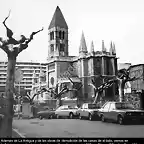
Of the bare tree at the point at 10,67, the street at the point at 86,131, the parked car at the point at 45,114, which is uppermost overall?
the bare tree at the point at 10,67

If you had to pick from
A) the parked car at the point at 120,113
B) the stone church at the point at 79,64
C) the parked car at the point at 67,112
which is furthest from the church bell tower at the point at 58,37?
the parked car at the point at 120,113

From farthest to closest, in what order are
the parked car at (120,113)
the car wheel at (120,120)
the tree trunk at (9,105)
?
the car wheel at (120,120), the parked car at (120,113), the tree trunk at (9,105)

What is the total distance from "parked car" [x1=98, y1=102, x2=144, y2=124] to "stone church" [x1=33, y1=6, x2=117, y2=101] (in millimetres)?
38493

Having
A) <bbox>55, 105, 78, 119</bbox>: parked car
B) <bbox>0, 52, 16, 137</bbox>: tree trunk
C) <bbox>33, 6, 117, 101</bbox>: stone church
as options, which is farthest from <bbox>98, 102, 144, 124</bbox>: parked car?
<bbox>33, 6, 117, 101</bbox>: stone church

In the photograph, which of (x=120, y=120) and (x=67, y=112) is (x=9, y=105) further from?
(x=67, y=112)

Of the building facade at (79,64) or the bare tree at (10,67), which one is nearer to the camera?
the bare tree at (10,67)

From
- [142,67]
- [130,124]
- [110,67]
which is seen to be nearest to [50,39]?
[110,67]

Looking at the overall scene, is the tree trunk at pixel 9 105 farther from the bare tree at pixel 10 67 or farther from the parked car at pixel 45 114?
the parked car at pixel 45 114

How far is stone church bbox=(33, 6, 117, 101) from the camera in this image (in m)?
55.8

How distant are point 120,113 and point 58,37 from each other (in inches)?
2255

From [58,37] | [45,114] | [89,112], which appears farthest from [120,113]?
[58,37]

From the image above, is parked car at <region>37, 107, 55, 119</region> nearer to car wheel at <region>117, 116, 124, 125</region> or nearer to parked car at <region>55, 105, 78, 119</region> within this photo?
parked car at <region>55, 105, 78, 119</region>

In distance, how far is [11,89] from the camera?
8.16 meters

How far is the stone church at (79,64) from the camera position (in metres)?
55.8
